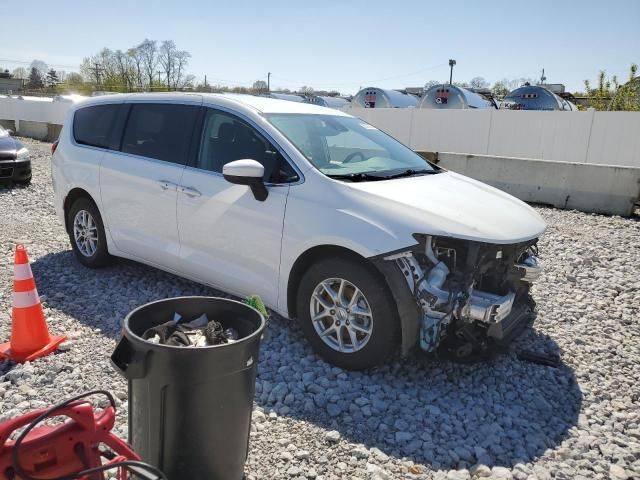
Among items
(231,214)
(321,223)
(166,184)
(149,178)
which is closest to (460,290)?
(321,223)

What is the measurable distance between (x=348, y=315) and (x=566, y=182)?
24.1 feet

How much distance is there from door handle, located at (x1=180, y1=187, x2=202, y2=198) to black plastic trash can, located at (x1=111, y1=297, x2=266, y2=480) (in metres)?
2.01

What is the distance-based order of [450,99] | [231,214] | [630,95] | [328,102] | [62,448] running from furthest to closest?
[328,102], [450,99], [630,95], [231,214], [62,448]

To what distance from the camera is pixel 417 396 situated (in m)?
3.48

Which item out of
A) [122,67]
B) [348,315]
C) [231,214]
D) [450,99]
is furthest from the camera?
[122,67]

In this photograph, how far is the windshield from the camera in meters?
4.00

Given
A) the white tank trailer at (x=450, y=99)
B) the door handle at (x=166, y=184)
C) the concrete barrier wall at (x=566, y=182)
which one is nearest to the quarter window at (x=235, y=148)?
the door handle at (x=166, y=184)

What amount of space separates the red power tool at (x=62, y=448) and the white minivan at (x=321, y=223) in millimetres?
1837

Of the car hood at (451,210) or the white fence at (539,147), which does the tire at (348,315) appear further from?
the white fence at (539,147)

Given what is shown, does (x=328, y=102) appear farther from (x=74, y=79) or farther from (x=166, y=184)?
(x=74, y=79)

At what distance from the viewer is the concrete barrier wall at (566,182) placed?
29.2 feet

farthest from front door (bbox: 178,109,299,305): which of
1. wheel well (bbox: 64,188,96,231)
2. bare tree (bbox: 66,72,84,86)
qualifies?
bare tree (bbox: 66,72,84,86)

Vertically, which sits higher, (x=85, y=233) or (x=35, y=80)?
(x=35, y=80)

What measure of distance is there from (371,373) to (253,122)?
204cm
